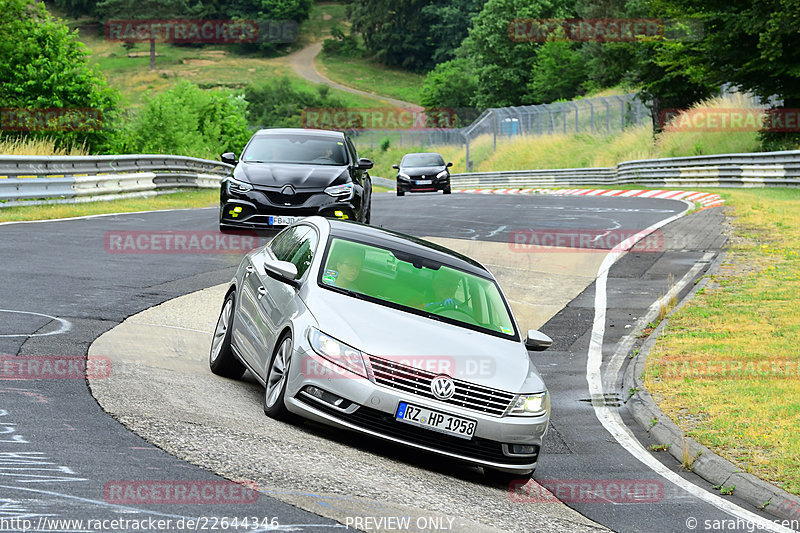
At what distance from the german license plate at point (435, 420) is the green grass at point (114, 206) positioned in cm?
1432

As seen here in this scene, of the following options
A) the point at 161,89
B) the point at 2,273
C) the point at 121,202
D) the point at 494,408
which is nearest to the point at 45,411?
the point at 494,408

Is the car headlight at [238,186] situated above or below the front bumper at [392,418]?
above

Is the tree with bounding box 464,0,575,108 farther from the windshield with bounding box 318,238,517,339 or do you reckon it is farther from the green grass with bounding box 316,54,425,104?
the windshield with bounding box 318,238,517,339

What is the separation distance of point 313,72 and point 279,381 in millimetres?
130764

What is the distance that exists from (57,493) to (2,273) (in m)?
8.15

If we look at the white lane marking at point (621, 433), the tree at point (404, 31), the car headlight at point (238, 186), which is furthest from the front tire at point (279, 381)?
the tree at point (404, 31)

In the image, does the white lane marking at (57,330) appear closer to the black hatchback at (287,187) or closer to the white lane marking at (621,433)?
the white lane marking at (621,433)

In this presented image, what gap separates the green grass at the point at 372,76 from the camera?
129375 mm

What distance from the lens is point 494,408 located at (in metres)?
7.26

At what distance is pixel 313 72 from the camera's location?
135250 mm

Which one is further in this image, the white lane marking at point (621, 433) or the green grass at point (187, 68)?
the green grass at point (187, 68)

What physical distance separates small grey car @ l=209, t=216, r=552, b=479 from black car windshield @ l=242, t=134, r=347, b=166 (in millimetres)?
8599

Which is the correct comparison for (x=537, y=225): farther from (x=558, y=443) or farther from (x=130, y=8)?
(x=130, y=8)

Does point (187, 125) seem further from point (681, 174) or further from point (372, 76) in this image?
point (372, 76)
